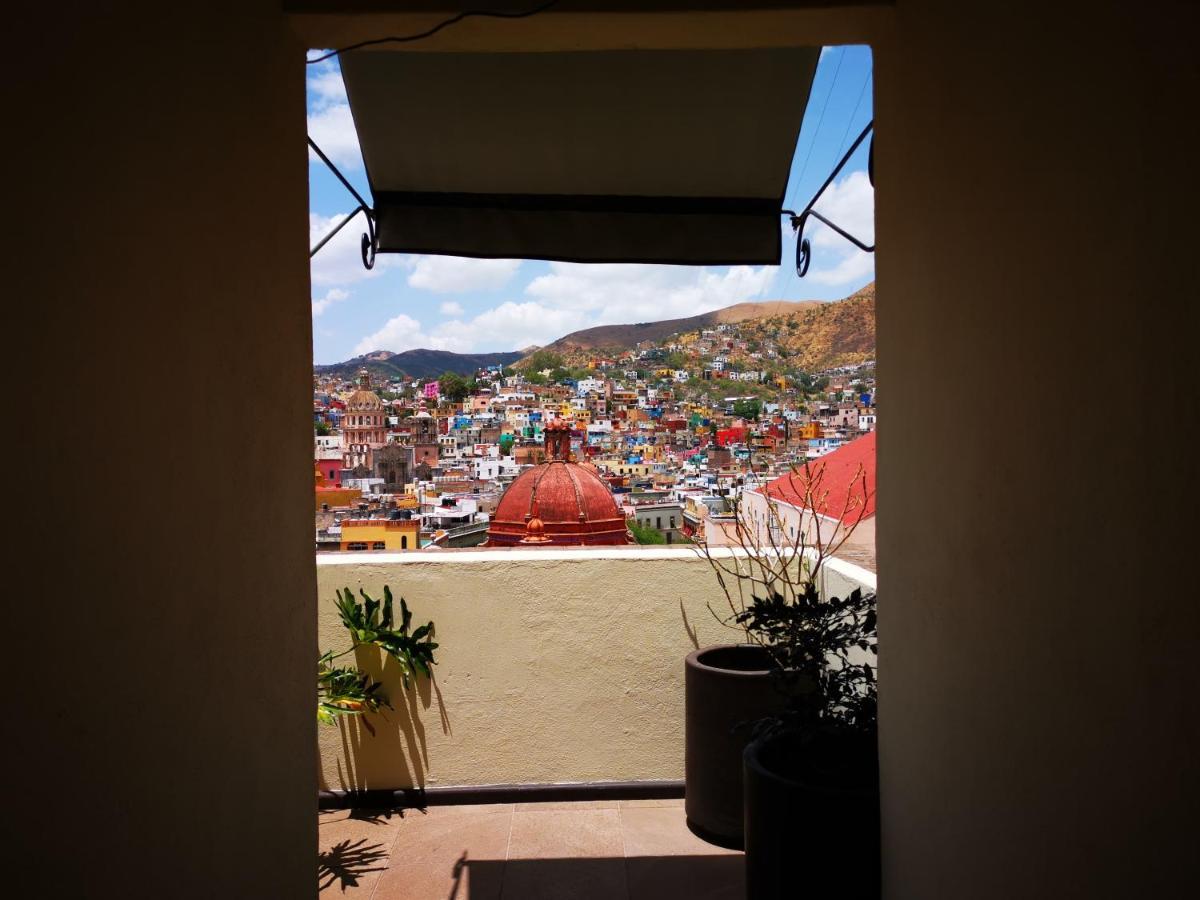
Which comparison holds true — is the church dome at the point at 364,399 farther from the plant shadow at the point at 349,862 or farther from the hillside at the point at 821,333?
the plant shadow at the point at 349,862

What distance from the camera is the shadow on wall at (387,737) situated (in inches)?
127

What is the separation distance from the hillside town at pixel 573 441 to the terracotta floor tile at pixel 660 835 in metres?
1.05

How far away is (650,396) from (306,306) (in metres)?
19.9

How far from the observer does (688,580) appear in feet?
11.0

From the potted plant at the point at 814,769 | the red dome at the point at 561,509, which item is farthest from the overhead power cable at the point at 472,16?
the red dome at the point at 561,509

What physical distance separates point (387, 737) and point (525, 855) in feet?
2.42

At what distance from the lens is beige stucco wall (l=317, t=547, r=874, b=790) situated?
3.24 metres

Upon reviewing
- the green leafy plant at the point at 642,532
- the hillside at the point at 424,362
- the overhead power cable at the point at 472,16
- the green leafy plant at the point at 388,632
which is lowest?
the green leafy plant at the point at 642,532

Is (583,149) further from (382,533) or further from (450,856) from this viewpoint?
(382,533)

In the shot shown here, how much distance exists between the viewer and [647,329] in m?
23.4

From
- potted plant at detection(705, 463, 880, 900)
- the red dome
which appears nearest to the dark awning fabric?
potted plant at detection(705, 463, 880, 900)
